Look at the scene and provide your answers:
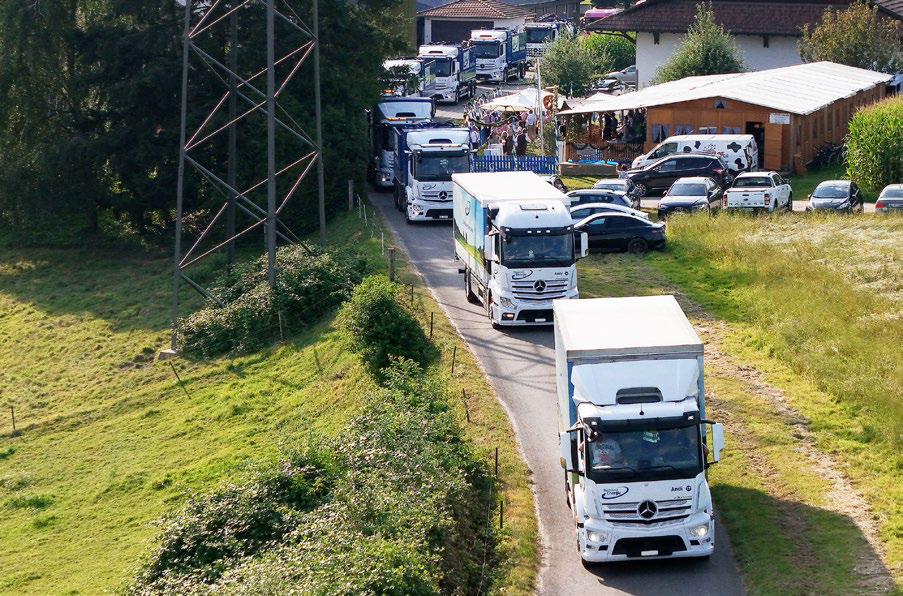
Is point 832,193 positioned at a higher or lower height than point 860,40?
lower

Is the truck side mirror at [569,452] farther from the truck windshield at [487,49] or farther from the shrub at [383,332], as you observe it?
the truck windshield at [487,49]

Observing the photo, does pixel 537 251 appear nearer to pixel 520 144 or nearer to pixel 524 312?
pixel 524 312

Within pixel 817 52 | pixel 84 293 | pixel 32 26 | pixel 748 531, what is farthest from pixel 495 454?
pixel 817 52

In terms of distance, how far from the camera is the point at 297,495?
2053 centimetres

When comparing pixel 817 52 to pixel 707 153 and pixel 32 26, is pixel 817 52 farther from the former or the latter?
pixel 32 26

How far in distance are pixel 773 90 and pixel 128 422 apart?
31834 mm

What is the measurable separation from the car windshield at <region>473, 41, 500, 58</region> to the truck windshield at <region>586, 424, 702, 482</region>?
64.7 meters

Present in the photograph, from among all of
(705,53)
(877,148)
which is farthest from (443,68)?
(877,148)

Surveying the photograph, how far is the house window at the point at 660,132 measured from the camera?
51719mm

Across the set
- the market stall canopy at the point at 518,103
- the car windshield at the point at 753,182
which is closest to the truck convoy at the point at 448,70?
the market stall canopy at the point at 518,103

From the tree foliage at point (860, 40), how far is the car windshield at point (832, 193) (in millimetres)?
24307

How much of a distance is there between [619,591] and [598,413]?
8.26ft

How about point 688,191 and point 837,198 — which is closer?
point 837,198

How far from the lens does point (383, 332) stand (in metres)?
→ 27.3
